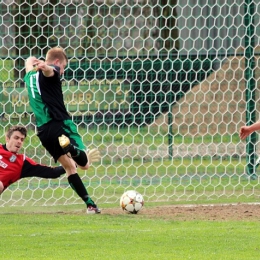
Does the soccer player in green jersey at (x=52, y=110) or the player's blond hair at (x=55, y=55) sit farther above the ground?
the player's blond hair at (x=55, y=55)

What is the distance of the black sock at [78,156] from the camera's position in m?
8.69

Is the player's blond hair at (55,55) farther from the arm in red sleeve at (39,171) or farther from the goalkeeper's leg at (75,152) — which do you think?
the arm in red sleeve at (39,171)

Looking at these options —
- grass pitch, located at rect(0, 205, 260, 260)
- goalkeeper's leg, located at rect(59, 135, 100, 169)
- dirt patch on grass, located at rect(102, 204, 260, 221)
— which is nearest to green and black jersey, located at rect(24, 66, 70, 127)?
goalkeeper's leg, located at rect(59, 135, 100, 169)

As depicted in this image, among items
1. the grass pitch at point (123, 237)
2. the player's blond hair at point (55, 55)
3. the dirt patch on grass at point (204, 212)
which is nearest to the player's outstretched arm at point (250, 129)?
the grass pitch at point (123, 237)

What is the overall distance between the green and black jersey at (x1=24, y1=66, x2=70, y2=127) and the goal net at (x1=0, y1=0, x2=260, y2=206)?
220 cm

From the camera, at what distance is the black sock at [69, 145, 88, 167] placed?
28.5ft

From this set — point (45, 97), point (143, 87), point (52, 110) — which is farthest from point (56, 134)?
point (143, 87)

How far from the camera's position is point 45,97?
349 inches

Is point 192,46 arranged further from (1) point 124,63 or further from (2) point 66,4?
(2) point 66,4

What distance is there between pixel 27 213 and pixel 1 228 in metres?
1.32

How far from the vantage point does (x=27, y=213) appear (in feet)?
30.5

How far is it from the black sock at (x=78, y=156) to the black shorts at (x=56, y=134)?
3.5 inches

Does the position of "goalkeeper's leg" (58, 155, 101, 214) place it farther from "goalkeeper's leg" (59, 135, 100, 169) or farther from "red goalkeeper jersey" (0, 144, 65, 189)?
"goalkeeper's leg" (59, 135, 100, 169)

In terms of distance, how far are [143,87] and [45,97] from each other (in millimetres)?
3489
